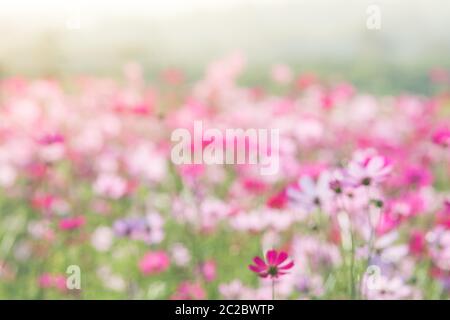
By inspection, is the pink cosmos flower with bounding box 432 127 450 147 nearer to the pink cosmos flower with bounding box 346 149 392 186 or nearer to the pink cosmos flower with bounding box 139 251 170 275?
the pink cosmos flower with bounding box 346 149 392 186

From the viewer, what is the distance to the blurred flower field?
107 cm

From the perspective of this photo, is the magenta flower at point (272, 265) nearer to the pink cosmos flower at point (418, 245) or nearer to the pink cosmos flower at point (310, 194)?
the pink cosmos flower at point (310, 194)

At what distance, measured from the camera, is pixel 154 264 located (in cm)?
140

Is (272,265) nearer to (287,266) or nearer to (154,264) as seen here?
(287,266)

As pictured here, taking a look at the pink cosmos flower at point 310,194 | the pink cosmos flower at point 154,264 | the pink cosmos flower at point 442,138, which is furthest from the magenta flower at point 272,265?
the pink cosmos flower at point 154,264


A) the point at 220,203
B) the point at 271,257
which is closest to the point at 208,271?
the point at 220,203

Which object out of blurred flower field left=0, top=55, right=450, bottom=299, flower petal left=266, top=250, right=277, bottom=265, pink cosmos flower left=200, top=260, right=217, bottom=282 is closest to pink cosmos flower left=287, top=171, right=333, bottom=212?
blurred flower field left=0, top=55, right=450, bottom=299

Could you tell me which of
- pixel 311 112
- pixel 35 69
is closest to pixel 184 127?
pixel 311 112

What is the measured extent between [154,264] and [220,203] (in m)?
0.23

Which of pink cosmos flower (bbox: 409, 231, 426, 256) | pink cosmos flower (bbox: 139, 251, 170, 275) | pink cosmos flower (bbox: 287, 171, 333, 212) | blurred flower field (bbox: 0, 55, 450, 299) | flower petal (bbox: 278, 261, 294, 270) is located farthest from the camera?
pink cosmos flower (bbox: 139, 251, 170, 275)

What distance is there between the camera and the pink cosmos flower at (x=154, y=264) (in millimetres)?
1402

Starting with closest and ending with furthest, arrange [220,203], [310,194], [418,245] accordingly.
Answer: [310,194] → [418,245] → [220,203]

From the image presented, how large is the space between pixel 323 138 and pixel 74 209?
671mm

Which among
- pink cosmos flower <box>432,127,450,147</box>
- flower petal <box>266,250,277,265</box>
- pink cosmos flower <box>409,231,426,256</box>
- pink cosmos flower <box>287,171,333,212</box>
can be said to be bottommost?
flower petal <box>266,250,277,265</box>
